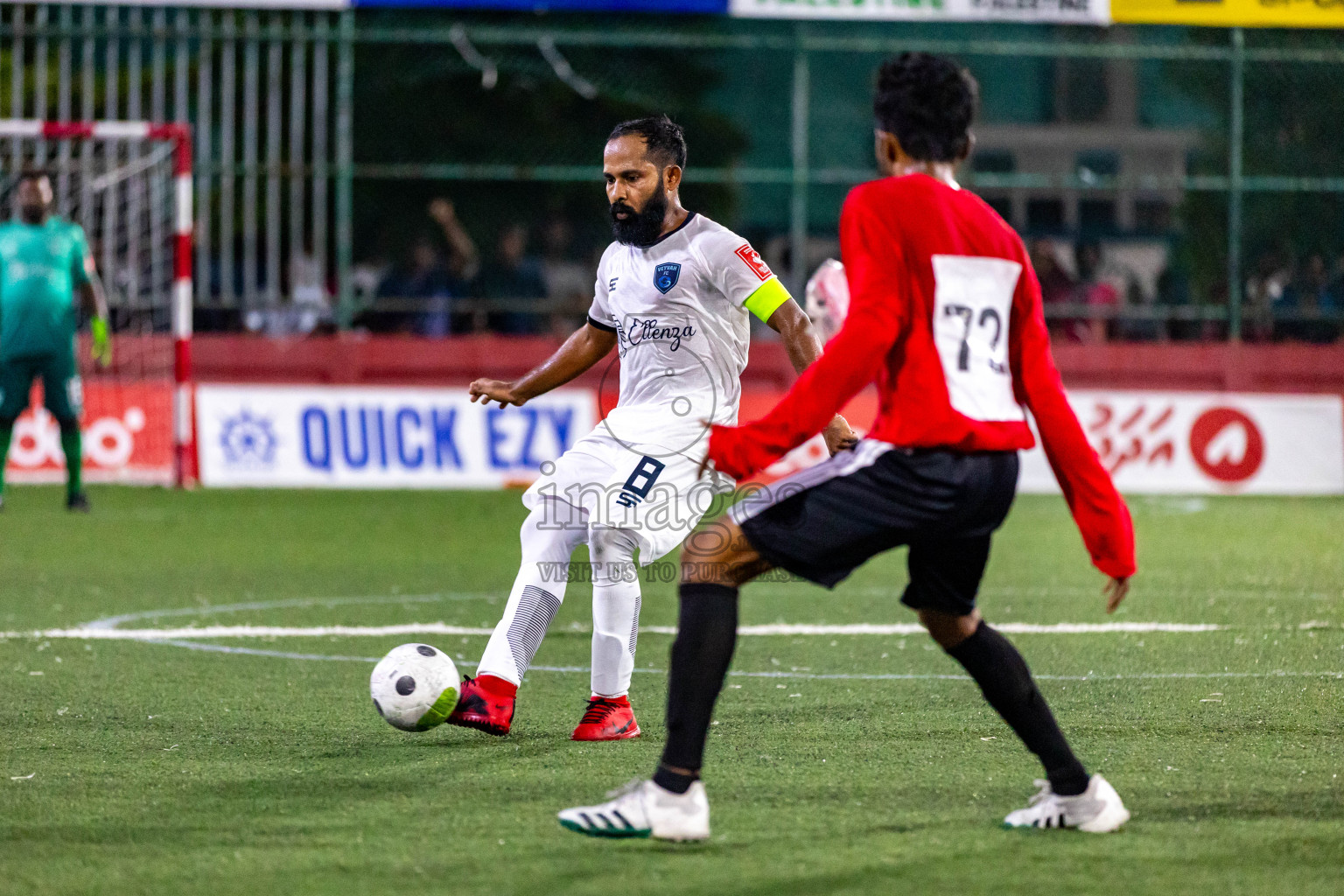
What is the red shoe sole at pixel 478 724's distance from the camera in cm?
562

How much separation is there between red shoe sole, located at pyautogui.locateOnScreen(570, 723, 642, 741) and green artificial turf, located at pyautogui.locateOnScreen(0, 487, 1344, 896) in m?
0.08

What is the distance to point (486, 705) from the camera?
5.64 metres

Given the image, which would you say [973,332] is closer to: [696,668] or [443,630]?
[696,668]

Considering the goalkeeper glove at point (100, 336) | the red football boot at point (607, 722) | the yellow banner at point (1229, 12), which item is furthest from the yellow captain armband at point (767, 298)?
the yellow banner at point (1229, 12)

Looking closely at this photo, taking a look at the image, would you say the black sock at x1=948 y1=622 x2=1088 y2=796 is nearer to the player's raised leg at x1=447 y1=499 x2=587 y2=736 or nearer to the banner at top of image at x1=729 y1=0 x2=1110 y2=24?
the player's raised leg at x1=447 y1=499 x2=587 y2=736

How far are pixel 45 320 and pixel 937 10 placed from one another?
9.00m

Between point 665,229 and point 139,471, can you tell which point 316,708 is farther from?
point 139,471

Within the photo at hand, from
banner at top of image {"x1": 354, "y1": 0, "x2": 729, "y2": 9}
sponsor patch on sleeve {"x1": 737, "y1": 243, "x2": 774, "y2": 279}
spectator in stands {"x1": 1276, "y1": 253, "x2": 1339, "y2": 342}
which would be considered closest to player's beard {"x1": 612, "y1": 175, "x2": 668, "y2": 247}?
sponsor patch on sleeve {"x1": 737, "y1": 243, "x2": 774, "y2": 279}

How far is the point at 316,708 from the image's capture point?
244 inches

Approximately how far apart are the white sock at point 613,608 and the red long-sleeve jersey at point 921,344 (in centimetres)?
167

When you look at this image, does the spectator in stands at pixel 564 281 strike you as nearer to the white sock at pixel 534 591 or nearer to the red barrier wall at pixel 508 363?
the red barrier wall at pixel 508 363

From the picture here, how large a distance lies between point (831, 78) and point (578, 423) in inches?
476

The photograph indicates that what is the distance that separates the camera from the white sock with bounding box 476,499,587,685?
571cm

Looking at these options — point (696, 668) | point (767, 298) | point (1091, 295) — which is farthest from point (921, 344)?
point (1091, 295)
